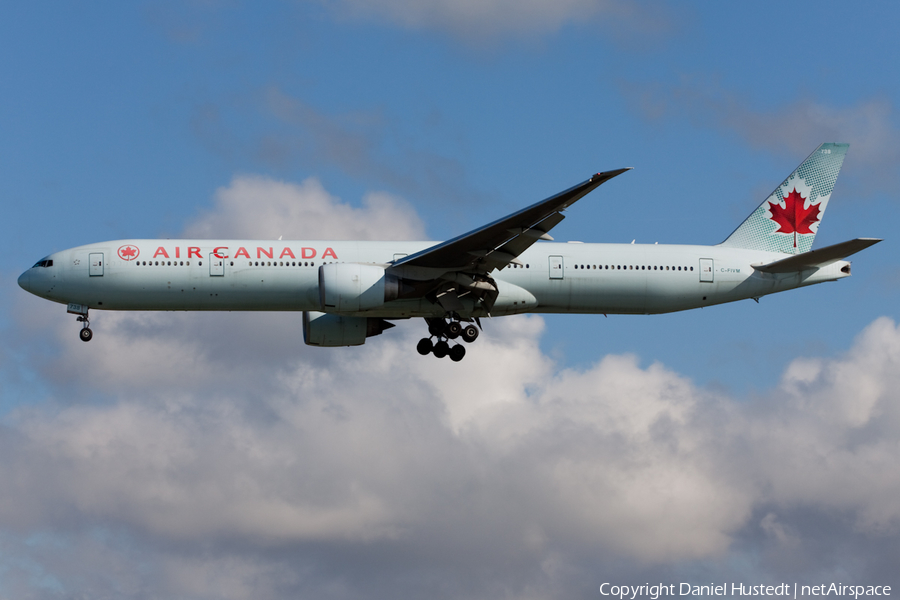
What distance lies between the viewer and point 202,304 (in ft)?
128

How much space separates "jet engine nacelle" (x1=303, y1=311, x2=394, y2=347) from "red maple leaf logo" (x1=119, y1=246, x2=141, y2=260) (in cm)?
703

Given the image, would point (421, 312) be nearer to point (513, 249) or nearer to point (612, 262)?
point (513, 249)

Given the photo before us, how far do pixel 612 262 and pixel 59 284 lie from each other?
19.4 metres

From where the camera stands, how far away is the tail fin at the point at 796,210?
146 feet

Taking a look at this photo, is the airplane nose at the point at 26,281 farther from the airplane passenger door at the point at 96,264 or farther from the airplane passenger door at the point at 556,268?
the airplane passenger door at the point at 556,268

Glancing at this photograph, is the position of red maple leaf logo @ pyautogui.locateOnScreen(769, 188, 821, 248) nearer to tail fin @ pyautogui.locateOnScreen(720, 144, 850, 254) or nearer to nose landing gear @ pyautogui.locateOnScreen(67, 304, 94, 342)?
tail fin @ pyautogui.locateOnScreen(720, 144, 850, 254)

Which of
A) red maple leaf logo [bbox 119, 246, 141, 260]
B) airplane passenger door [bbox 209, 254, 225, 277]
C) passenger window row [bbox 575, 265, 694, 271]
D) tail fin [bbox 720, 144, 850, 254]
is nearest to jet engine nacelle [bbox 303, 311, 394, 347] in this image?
airplane passenger door [bbox 209, 254, 225, 277]

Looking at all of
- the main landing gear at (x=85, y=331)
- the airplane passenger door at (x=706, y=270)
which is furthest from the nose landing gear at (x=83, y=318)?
the airplane passenger door at (x=706, y=270)

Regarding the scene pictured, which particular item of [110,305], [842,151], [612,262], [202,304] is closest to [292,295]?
[202,304]

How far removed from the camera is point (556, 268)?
40.4 meters

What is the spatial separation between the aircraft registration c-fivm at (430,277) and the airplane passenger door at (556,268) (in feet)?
0.16

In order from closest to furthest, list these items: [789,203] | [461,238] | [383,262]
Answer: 1. [461,238]
2. [383,262]
3. [789,203]

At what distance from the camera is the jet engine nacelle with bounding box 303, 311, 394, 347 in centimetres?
4316

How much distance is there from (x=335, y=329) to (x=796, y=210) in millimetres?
19002
